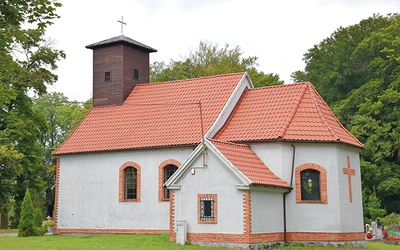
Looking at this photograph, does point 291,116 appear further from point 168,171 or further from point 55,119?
point 55,119

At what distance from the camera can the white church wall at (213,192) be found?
20750mm

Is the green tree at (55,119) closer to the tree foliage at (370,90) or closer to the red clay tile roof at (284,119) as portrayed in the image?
the tree foliage at (370,90)

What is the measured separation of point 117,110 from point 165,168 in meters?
5.34

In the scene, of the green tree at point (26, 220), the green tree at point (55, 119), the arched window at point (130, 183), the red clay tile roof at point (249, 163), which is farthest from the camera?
the green tree at point (55, 119)

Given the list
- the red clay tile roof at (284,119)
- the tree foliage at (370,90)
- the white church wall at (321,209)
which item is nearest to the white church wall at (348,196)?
the white church wall at (321,209)

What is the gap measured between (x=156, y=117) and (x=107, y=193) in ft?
14.8

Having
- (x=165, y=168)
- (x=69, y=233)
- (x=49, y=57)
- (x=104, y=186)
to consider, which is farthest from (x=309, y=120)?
(x=49, y=57)

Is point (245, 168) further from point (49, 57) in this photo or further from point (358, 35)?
point (358, 35)

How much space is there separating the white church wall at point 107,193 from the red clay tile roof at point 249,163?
3367 millimetres

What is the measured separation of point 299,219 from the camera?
23109mm

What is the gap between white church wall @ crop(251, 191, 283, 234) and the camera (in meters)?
20.8

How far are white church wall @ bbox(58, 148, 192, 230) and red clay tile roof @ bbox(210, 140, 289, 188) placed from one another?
3367mm

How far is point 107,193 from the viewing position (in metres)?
27.7

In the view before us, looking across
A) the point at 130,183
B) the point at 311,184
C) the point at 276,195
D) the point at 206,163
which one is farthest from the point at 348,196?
the point at 130,183
